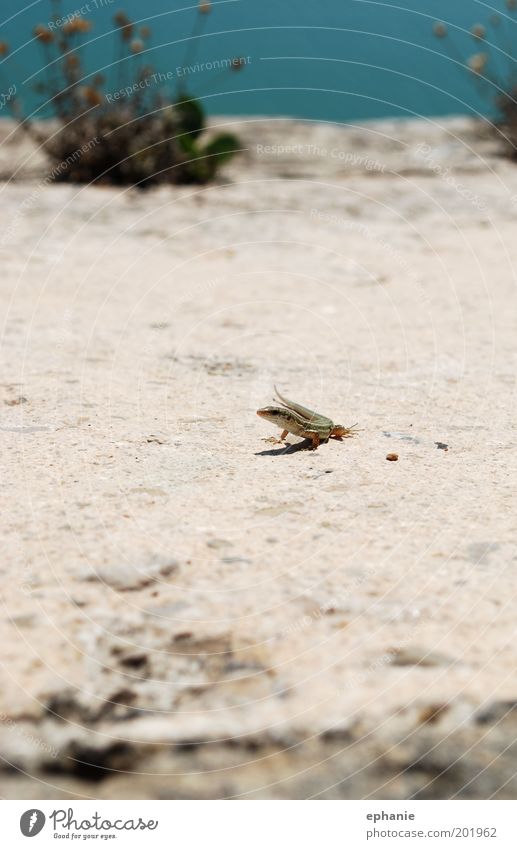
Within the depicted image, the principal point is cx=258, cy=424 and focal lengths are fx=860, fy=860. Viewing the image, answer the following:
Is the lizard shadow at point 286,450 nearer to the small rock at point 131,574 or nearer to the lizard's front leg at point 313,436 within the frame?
the lizard's front leg at point 313,436

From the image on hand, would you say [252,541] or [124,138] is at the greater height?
[124,138]

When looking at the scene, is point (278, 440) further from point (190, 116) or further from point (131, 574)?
point (190, 116)
